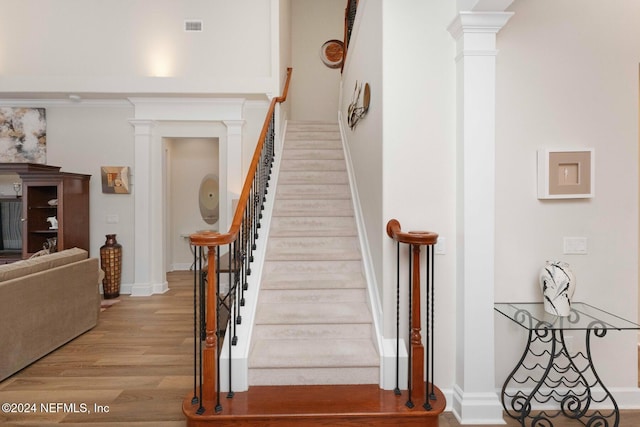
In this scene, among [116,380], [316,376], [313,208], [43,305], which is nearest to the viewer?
[316,376]

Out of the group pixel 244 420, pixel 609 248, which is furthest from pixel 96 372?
pixel 609 248

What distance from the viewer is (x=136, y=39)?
5.16 m

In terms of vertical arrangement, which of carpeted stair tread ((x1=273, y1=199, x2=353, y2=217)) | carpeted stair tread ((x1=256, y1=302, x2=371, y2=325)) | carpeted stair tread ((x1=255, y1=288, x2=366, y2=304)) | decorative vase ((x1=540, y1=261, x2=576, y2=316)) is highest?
carpeted stair tread ((x1=273, y1=199, x2=353, y2=217))

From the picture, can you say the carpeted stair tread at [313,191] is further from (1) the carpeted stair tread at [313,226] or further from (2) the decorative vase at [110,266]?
(2) the decorative vase at [110,266]

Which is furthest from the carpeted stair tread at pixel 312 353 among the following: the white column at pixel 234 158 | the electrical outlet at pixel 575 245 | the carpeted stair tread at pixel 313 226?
the white column at pixel 234 158

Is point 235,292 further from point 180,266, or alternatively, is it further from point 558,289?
point 180,266

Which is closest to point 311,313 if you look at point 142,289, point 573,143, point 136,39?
point 573,143

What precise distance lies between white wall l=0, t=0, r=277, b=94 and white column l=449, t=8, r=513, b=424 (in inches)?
134

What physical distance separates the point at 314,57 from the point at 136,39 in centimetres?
336

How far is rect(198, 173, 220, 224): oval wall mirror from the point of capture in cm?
713

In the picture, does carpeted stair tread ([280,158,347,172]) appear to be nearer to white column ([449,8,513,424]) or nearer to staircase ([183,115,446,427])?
staircase ([183,115,446,427])

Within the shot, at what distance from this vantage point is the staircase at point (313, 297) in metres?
2.33

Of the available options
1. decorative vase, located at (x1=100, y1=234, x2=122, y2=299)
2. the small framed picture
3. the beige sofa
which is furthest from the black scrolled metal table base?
the small framed picture

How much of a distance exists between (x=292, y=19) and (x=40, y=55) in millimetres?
4412
